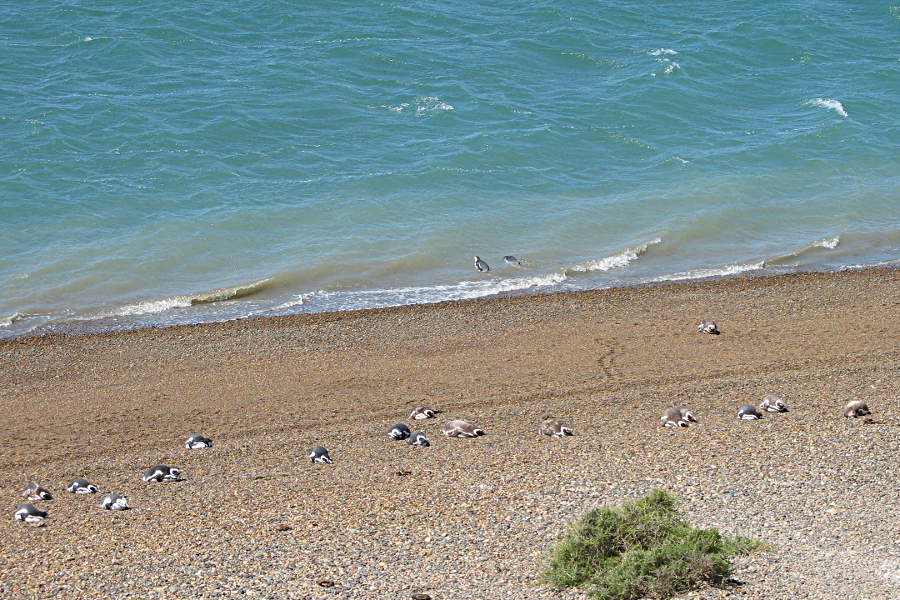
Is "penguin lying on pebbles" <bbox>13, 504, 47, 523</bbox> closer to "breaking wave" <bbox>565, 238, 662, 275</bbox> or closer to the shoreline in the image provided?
the shoreline

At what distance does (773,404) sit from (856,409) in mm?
863

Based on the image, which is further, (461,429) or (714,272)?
(714,272)

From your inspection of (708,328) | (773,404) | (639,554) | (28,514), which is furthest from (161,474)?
(708,328)

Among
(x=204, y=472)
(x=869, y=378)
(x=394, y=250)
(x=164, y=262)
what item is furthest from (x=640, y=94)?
(x=204, y=472)

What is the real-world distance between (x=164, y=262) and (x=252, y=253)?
1.63m

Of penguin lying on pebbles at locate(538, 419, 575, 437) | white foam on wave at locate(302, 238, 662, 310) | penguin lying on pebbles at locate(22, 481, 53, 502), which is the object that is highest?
penguin lying on pebbles at locate(22, 481, 53, 502)

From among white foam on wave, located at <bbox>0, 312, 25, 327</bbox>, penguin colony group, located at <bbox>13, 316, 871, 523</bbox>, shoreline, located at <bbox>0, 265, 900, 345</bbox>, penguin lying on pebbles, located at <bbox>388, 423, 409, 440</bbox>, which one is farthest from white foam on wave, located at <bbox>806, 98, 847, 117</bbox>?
white foam on wave, located at <bbox>0, 312, 25, 327</bbox>

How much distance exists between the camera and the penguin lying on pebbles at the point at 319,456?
10883 millimetres

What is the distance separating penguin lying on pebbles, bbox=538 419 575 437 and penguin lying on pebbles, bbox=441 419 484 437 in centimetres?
69

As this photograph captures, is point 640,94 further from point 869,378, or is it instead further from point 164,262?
point 869,378

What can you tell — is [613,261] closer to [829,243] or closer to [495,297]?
[495,297]

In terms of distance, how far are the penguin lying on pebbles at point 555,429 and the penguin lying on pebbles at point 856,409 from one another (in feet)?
9.66

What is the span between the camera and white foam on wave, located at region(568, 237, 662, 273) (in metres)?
19.5

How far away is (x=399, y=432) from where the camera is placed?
11516mm
